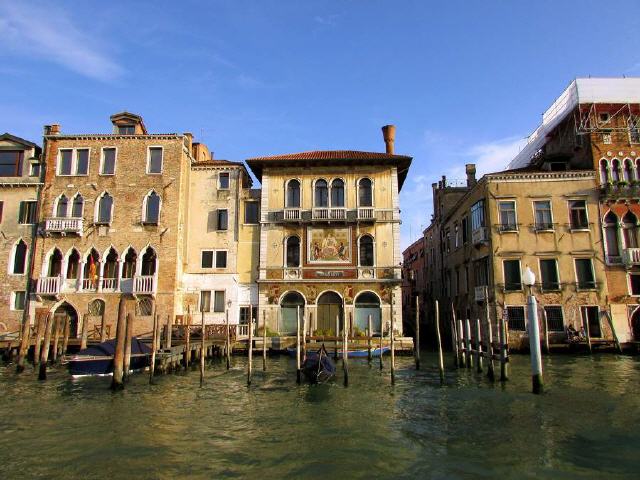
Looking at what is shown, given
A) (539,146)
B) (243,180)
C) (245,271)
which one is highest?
(539,146)

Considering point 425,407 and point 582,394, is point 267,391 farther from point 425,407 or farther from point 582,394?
point 582,394

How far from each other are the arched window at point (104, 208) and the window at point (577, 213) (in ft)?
71.4

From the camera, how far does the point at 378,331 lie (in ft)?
73.1

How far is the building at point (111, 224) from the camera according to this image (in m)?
22.4

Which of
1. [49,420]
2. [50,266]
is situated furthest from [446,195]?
[49,420]

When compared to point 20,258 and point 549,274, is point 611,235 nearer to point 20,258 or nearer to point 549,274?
point 549,274

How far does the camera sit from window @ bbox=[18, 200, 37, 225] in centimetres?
2367

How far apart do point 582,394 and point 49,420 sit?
488 inches

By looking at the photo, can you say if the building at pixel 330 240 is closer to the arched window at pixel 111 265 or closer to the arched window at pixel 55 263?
the arched window at pixel 111 265

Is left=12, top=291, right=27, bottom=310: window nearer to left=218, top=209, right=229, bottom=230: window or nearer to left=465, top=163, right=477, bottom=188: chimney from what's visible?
left=218, top=209, right=229, bottom=230: window

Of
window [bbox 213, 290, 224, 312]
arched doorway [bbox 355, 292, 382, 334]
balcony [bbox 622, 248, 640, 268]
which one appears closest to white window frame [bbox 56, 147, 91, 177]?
window [bbox 213, 290, 224, 312]

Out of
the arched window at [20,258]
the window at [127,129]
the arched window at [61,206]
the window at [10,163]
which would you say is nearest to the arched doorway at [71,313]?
the arched window at [20,258]

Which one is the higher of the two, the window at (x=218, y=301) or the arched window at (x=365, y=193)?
the arched window at (x=365, y=193)

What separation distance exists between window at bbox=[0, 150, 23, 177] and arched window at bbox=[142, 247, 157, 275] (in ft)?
26.3
